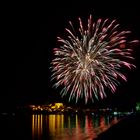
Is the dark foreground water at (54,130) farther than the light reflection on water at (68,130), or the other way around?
the light reflection on water at (68,130)

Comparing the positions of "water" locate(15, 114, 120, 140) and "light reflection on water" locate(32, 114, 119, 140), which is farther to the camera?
"light reflection on water" locate(32, 114, 119, 140)

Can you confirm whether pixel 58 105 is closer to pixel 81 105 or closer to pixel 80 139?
pixel 81 105

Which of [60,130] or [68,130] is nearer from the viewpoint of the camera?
[60,130]

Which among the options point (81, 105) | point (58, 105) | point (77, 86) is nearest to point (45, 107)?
point (58, 105)

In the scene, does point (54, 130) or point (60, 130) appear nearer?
point (60, 130)

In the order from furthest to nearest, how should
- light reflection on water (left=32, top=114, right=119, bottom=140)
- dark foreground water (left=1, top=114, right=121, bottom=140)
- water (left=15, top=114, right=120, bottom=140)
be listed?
light reflection on water (left=32, top=114, right=119, bottom=140)
dark foreground water (left=1, top=114, right=121, bottom=140)
water (left=15, top=114, right=120, bottom=140)

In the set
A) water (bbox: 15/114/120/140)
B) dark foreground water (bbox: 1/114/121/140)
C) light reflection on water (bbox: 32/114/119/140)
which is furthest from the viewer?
light reflection on water (bbox: 32/114/119/140)

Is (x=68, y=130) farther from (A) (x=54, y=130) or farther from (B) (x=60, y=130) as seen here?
(A) (x=54, y=130)

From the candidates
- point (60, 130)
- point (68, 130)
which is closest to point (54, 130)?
point (60, 130)

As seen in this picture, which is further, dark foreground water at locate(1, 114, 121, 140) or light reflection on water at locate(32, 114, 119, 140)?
light reflection on water at locate(32, 114, 119, 140)

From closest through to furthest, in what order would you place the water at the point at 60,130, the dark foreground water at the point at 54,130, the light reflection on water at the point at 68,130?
the water at the point at 60,130
the dark foreground water at the point at 54,130
the light reflection on water at the point at 68,130

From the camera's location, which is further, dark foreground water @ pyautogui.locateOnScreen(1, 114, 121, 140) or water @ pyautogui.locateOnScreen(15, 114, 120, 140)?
dark foreground water @ pyautogui.locateOnScreen(1, 114, 121, 140)

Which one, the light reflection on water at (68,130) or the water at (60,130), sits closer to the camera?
the water at (60,130)

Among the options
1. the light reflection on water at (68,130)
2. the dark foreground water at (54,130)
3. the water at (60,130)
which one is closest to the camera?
the water at (60,130)
